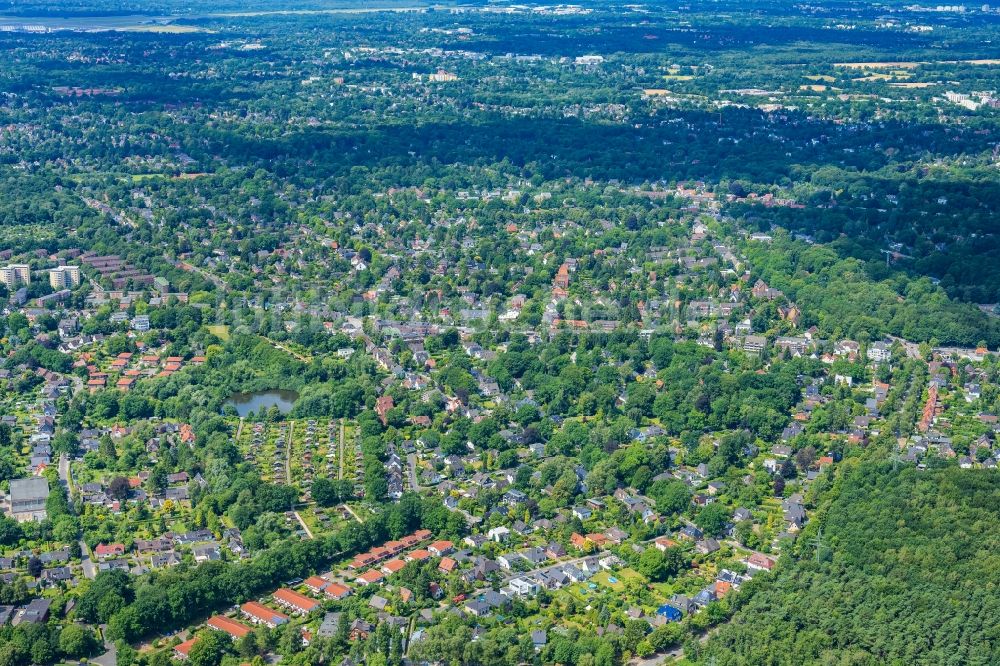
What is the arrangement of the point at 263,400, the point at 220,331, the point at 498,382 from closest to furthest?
the point at 263,400
the point at 498,382
the point at 220,331

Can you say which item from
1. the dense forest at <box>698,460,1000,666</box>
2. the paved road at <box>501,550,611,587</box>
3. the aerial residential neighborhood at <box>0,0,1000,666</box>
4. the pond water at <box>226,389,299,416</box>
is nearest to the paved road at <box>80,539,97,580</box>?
the aerial residential neighborhood at <box>0,0,1000,666</box>

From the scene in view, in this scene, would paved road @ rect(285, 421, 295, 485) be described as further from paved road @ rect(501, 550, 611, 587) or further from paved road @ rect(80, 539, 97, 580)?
paved road @ rect(501, 550, 611, 587)

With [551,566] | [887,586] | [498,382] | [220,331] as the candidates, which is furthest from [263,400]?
[887,586]

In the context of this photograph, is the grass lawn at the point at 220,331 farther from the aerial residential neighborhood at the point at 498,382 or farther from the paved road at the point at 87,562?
the paved road at the point at 87,562

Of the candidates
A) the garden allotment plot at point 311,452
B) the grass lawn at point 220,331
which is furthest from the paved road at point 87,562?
the grass lawn at point 220,331

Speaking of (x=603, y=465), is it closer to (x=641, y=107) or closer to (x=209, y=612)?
(x=209, y=612)

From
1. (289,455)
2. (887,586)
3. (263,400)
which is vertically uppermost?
(887,586)

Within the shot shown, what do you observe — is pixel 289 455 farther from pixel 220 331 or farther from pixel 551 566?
pixel 220 331

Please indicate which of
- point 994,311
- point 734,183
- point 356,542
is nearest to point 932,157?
point 734,183
